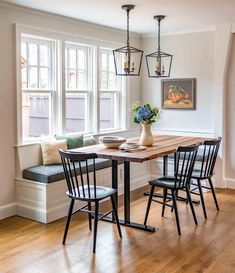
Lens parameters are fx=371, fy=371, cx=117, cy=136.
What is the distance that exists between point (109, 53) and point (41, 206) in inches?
110

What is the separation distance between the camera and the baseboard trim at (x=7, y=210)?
14.0ft

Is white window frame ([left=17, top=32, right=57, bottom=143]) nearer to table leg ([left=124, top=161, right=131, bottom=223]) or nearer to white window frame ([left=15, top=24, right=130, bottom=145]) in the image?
white window frame ([left=15, top=24, right=130, bottom=145])

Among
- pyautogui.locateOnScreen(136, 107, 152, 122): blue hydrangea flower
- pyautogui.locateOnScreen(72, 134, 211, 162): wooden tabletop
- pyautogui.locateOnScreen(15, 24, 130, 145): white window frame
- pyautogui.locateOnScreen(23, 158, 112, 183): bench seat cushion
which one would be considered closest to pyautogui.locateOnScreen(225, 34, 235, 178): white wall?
pyautogui.locateOnScreen(72, 134, 211, 162): wooden tabletop

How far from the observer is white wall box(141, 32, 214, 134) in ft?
18.8

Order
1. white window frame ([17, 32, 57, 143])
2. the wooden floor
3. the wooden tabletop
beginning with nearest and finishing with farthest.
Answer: the wooden floor → the wooden tabletop → white window frame ([17, 32, 57, 143])

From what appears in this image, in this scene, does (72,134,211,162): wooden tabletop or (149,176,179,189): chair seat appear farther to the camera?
(149,176,179,189): chair seat

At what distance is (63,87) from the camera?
4.97m

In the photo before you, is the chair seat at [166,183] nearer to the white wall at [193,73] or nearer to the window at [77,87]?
the window at [77,87]

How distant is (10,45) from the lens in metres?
4.26

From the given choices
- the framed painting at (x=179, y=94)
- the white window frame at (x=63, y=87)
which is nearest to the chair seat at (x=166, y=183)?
the white window frame at (x=63, y=87)

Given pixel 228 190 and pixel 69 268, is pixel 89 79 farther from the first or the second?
pixel 69 268

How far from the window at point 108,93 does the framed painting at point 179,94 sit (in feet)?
2.57

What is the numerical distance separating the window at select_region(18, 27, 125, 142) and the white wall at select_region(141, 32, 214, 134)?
984 mm

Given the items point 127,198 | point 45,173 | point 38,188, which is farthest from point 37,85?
point 127,198
